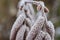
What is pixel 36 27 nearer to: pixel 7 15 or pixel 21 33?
pixel 21 33

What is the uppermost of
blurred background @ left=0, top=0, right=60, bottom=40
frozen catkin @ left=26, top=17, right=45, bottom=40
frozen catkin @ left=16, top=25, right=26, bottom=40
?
frozen catkin @ left=26, top=17, right=45, bottom=40

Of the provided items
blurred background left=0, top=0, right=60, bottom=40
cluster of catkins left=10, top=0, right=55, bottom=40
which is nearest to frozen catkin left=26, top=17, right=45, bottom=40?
cluster of catkins left=10, top=0, right=55, bottom=40

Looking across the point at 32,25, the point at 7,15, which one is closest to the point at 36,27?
the point at 32,25

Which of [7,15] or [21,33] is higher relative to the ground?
[21,33]

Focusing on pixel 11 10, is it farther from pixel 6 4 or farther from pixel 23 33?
pixel 23 33

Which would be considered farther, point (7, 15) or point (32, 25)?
point (7, 15)

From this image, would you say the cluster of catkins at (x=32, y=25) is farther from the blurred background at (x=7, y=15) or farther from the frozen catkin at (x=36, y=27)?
the blurred background at (x=7, y=15)

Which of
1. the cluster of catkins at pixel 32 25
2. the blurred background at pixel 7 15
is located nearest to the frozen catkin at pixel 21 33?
the cluster of catkins at pixel 32 25

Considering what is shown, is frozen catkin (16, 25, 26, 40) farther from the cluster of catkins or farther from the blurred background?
the blurred background

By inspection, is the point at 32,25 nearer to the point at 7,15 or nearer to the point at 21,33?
the point at 21,33
